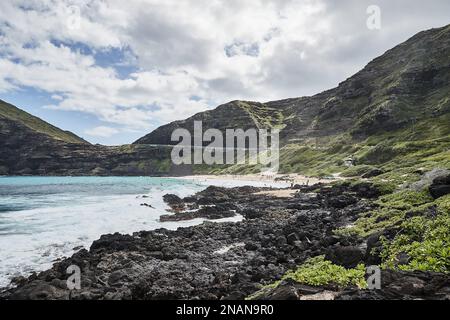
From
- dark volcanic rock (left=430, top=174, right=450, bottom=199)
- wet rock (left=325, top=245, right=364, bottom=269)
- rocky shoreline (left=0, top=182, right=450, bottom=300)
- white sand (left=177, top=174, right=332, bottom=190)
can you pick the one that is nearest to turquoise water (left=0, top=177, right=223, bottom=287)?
rocky shoreline (left=0, top=182, right=450, bottom=300)

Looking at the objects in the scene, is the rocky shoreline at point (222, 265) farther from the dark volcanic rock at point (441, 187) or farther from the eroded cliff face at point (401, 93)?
the eroded cliff face at point (401, 93)

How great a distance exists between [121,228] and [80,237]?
19.8 feet

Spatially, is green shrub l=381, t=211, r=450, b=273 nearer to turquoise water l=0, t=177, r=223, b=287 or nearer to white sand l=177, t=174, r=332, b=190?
turquoise water l=0, t=177, r=223, b=287

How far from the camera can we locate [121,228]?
42812 mm

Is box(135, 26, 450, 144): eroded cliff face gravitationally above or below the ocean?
above

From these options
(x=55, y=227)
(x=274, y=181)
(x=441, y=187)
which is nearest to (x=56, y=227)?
(x=55, y=227)

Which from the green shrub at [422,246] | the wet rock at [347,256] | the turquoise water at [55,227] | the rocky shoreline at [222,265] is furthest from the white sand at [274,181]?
the wet rock at [347,256]

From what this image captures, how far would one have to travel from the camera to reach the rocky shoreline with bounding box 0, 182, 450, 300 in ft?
39.9

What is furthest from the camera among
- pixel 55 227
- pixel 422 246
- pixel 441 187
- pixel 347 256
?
pixel 55 227

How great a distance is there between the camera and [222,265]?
82.2 feet

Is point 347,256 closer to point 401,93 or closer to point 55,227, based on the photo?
point 55,227
